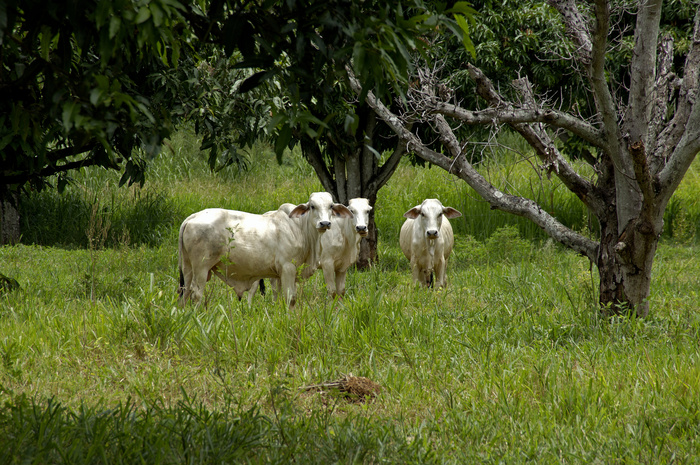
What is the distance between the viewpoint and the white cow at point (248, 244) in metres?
7.27

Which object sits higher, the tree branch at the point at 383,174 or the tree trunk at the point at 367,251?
the tree branch at the point at 383,174

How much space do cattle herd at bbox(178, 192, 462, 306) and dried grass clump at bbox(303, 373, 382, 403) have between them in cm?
231

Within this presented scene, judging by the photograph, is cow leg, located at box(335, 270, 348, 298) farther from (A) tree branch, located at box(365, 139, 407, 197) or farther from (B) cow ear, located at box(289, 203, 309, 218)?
(A) tree branch, located at box(365, 139, 407, 197)

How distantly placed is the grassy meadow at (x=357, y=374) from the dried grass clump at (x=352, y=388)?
0.05m

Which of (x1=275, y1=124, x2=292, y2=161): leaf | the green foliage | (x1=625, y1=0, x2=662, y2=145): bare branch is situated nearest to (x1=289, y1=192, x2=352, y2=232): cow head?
(x1=625, y1=0, x2=662, y2=145): bare branch

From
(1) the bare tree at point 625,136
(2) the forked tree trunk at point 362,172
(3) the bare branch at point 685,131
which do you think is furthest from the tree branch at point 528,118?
(2) the forked tree trunk at point 362,172

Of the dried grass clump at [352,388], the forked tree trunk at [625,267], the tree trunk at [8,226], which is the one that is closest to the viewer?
the dried grass clump at [352,388]

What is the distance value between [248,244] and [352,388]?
3.27 m

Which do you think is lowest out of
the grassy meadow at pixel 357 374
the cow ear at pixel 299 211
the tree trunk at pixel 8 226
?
the tree trunk at pixel 8 226

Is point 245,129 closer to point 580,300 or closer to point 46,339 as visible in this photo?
point 46,339

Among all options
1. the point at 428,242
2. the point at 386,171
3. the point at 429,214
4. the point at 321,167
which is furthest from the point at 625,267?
the point at 321,167

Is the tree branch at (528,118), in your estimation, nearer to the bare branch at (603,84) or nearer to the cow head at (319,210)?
the bare branch at (603,84)

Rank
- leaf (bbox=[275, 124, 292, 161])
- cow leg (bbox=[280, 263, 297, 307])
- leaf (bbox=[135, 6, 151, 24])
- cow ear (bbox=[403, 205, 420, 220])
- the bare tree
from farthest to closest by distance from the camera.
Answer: cow ear (bbox=[403, 205, 420, 220]), cow leg (bbox=[280, 263, 297, 307]), the bare tree, leaf (bbox=[275, 124, 292, 161]), leaf (bbox=[135, 6, 151, 24])

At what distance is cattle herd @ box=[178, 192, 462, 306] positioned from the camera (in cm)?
730
